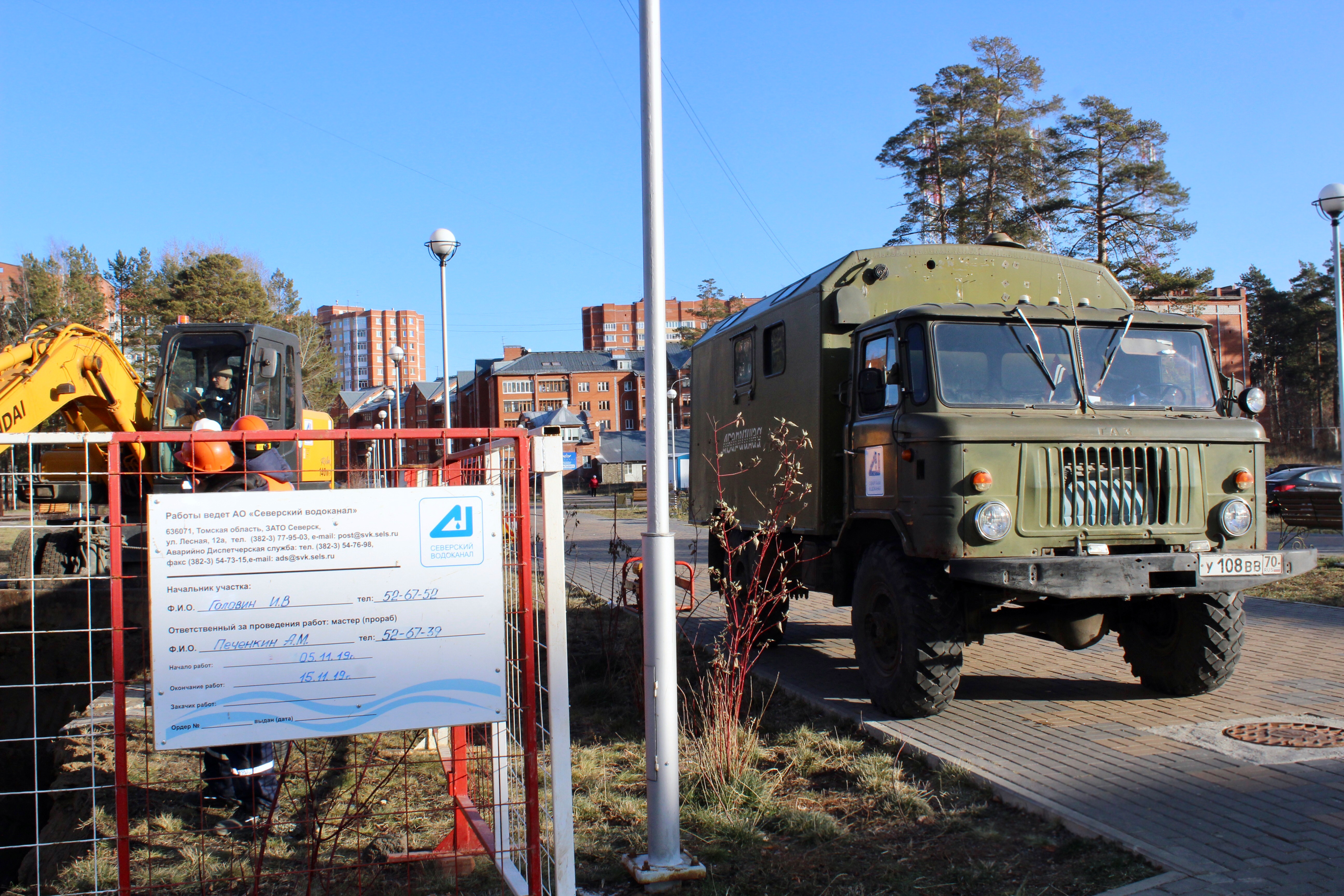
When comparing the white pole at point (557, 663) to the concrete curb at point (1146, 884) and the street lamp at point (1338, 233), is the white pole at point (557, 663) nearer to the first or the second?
the concrete curb at point (1146, 884)

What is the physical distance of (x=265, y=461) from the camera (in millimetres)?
5488

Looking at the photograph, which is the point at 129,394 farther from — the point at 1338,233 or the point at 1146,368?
the point at 1338,233

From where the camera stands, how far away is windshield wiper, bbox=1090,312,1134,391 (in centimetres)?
662

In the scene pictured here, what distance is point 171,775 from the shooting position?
19.2ft

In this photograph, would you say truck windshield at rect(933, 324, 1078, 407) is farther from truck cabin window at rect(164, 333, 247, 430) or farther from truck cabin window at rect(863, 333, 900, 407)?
truck cabin window at rect(164, 333, 247, 430)

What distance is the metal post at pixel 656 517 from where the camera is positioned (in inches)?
166

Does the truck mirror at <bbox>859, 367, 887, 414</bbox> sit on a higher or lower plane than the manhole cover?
higher

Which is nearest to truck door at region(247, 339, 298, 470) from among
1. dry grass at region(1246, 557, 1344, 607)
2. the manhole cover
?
the manhole cover

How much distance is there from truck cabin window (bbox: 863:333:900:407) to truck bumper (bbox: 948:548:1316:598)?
136cm

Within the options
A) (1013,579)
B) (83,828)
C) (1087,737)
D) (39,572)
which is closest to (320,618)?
(83,828)

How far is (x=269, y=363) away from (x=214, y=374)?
61cm

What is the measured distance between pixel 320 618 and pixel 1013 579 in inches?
150

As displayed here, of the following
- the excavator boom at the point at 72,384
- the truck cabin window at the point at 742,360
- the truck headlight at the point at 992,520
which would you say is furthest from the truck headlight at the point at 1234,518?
the excavator boom at the point at 72,384

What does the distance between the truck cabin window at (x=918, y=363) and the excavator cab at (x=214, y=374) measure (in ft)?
23.9
